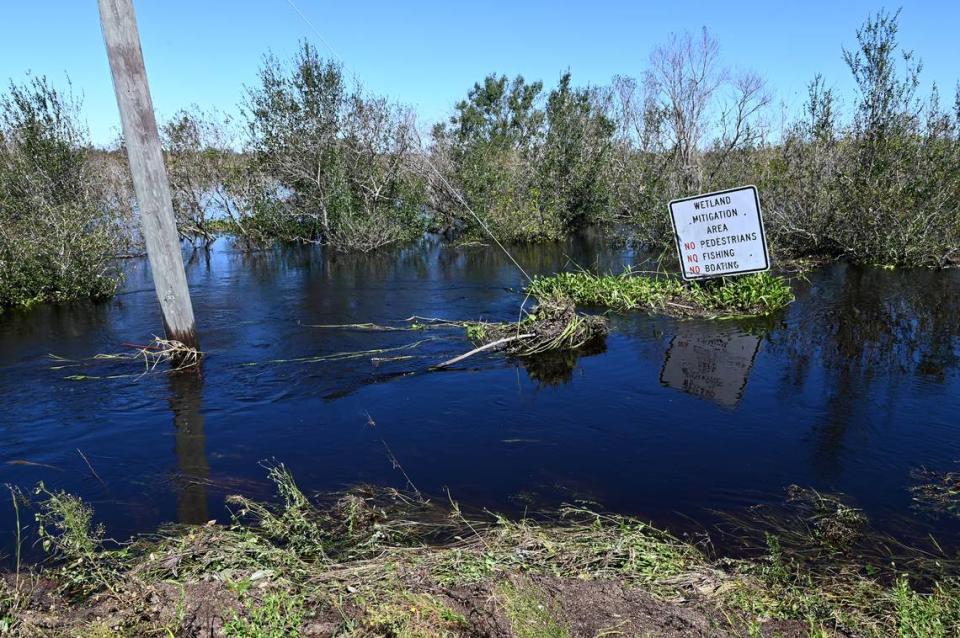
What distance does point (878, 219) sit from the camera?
607 inches

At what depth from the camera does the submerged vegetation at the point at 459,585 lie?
327 centimetres

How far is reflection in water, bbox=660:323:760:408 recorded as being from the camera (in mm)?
7836

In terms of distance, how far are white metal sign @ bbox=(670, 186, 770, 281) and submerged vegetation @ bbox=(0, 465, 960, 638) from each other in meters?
5.96

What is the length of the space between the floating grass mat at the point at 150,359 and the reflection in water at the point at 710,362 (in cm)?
632

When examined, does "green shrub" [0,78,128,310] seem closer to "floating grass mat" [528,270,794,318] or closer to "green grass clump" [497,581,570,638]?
"floating grass mat" [528,270,794,318]

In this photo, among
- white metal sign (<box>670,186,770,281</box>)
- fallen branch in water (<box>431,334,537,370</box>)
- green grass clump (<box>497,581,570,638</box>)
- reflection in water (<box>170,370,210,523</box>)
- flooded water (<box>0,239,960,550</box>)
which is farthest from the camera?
white metal sign (<box>670,186,770,281</box>)

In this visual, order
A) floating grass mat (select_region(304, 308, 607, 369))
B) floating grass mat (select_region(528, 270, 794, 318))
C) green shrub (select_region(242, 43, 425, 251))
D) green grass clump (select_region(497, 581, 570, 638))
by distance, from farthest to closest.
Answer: green shrub (select_region(242, 43, 425, 251))
floating grass mat (select_region(528, 270, 794, 318))
floating grass mat (select_region(304, 308, 607, 369))
green grass clump (select_region(497, 581, 570, 638))

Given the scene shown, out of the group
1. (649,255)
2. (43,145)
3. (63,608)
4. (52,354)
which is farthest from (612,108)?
(63,608)

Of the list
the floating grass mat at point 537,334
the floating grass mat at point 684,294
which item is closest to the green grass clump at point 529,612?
the floating grass mat at point 537,334

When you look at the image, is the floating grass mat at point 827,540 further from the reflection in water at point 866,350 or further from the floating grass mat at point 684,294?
the floating grass mat at point 684,294

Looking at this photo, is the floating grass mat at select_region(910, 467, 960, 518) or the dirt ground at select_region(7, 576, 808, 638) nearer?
the dirt ground at select_region(7, 576, 808, 638)

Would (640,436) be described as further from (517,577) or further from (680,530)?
(517,577)

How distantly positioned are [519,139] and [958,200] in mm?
20336

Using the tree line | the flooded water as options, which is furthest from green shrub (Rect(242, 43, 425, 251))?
the flooded water
